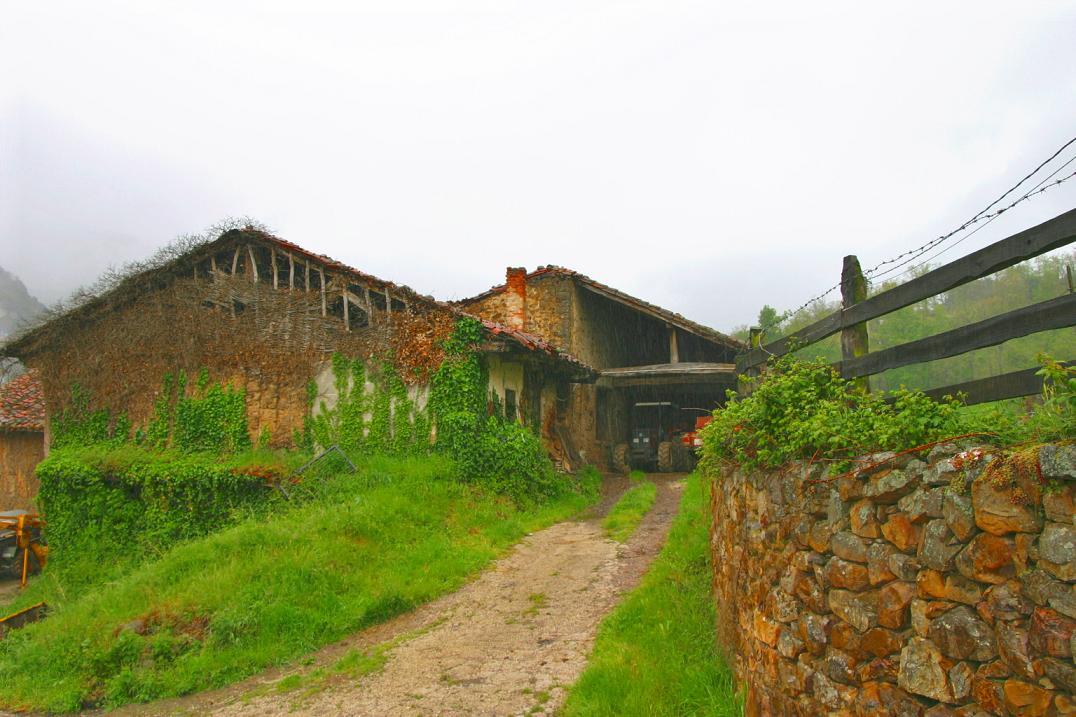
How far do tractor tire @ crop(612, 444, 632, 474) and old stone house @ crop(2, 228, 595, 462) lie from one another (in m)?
3.45

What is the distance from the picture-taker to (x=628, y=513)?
12234 mm

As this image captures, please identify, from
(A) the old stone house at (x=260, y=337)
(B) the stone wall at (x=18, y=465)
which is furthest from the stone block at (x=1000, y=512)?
(B) the stone wall at (x=18, y=465)

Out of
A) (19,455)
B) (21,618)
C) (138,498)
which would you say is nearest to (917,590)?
(21,618)

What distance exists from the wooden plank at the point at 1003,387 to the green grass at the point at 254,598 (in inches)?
234

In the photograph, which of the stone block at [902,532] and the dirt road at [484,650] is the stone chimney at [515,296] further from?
the stone block at [902,532]

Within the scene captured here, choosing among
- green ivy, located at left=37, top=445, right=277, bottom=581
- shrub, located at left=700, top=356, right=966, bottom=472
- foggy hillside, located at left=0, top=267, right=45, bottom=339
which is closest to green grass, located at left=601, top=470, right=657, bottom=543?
shrub, located at left=700, top=356, right=966, bottom=472

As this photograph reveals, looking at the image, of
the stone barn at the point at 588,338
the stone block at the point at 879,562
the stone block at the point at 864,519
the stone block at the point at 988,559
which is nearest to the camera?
the stone block at the point at 988,559

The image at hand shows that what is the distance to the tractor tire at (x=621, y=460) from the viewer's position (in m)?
19.8

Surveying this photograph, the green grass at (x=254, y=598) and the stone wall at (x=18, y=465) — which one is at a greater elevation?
the stone wall at (x=18, y=465)

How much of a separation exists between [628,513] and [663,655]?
6.36 m

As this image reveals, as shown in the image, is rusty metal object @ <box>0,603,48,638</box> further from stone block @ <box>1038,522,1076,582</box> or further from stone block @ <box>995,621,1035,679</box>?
stone block @ <box>1038,522,1076,582</box>

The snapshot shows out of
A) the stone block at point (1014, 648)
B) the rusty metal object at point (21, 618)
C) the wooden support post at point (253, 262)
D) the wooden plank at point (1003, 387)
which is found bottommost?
the rusty metal object at point (21, 618)

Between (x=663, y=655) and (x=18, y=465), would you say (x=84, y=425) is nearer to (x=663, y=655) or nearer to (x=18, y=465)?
(x=18, y=465)

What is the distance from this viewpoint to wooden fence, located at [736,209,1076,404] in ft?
9.83
